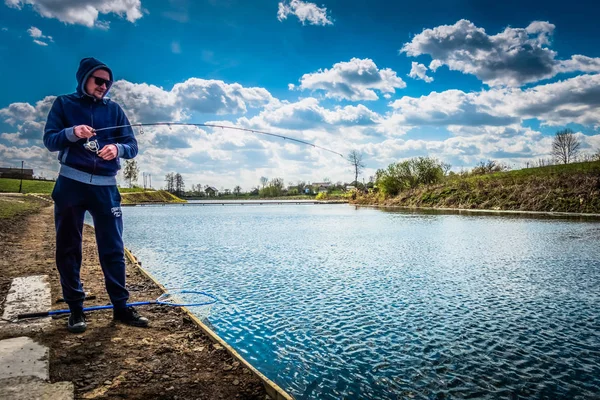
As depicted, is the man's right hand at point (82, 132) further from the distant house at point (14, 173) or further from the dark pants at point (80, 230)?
the distant house at point (14, 173)

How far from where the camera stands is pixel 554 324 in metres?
5.19

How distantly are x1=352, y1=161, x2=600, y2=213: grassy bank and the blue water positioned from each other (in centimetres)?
2036

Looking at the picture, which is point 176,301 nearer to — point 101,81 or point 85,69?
point 101,81

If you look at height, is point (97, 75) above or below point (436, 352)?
above

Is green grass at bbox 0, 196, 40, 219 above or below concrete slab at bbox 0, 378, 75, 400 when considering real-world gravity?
above

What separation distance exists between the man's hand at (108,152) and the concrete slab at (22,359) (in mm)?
1949

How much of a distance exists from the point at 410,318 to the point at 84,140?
15.5 ft

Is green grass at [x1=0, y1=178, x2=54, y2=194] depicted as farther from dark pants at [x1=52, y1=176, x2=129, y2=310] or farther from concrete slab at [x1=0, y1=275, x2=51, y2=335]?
dark pants at [x1=52, y1=176, x2=129, y2=310]

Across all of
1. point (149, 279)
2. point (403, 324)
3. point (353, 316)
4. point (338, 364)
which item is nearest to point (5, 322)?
point (149, 279)

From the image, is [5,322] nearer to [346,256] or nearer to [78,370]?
[78,370]

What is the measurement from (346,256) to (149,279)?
566 cm

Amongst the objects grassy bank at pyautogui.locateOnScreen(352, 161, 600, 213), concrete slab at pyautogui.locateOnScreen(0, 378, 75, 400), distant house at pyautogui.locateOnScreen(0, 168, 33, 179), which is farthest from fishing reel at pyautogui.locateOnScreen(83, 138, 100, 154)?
distant house at pyautogui.locateOnScreen(0, 168, 33, 179)

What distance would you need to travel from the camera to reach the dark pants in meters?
4.08

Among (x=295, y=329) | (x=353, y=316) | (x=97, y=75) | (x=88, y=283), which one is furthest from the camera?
(x=88, y=283)
